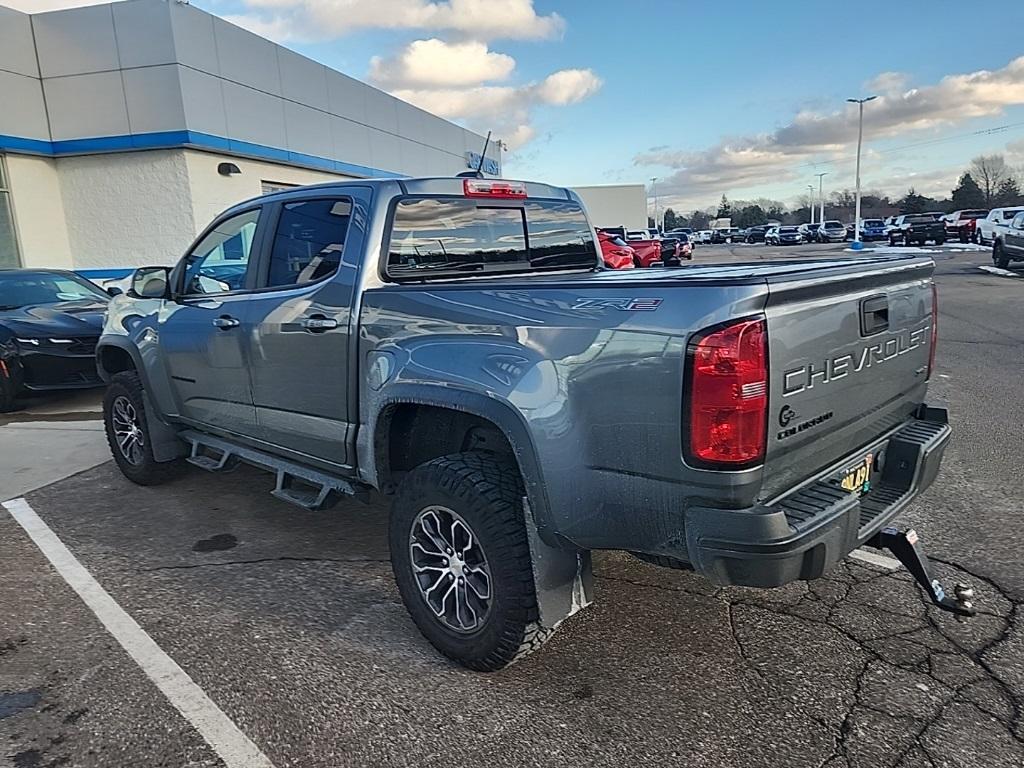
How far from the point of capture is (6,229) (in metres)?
15.8

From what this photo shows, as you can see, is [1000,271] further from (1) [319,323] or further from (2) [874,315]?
(1) [319,323]

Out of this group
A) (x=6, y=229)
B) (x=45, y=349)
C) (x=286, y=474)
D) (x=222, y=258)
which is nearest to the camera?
(x=286, y=474)

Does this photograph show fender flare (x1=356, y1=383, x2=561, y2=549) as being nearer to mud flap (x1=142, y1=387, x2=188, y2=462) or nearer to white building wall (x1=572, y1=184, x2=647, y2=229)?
mud flap (x1=142, y1=387, x2=188, y2=462)

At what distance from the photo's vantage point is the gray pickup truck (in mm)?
2244

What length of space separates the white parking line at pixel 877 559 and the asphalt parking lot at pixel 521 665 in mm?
85

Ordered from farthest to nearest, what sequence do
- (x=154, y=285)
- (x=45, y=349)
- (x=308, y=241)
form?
(x=45, y=349)
(x=154, y=285)
(x=308, y=241)

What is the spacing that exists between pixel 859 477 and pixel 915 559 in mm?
437

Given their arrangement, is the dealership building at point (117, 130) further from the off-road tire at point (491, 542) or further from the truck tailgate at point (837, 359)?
the truck tailgate at point (837, 359)

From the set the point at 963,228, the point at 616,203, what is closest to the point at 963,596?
the point at 963,228

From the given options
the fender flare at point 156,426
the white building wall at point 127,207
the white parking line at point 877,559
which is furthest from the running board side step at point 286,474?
the white building wall at point 127,207

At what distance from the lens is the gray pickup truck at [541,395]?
88.4 inches

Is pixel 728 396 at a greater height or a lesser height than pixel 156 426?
greater

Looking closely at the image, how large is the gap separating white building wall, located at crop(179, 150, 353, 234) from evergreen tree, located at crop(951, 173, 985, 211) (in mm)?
78567

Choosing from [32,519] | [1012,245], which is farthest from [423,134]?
[32,519]
